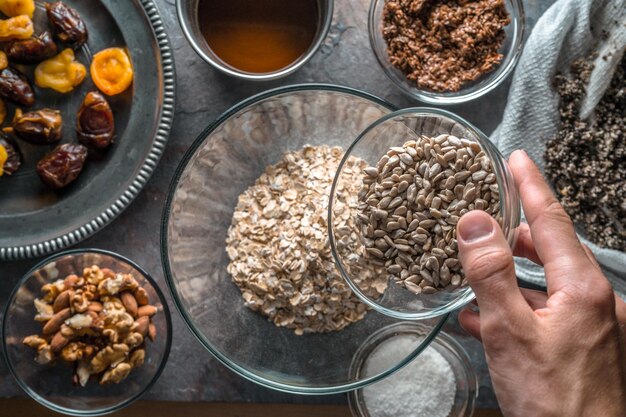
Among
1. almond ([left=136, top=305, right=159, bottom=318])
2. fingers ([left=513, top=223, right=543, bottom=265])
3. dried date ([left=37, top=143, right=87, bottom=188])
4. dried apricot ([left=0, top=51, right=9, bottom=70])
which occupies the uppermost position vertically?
dried apricot ([left=0, top=51, right=9, bottom=70])

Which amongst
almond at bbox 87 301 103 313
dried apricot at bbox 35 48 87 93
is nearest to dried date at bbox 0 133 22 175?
dried apricot at bbox 35 48 87 93

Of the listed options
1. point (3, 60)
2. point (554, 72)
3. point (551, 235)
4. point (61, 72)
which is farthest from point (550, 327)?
point (3, 60)

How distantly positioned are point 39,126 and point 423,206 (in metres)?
0.97

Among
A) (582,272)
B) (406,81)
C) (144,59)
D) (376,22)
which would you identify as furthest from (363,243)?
(144,59)

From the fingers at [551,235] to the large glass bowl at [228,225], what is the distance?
41 centimetres

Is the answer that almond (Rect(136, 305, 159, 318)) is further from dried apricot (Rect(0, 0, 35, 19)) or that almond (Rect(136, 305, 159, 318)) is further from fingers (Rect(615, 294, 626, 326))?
fingers (Rect(615, 294, 626, 326))

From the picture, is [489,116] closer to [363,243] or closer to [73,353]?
[363,243]

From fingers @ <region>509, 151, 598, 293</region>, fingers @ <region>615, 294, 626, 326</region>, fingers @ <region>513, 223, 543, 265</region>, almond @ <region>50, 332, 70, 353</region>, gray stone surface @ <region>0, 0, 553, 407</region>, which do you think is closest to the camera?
fingers @ <region>509, 151, 598, 293</region>

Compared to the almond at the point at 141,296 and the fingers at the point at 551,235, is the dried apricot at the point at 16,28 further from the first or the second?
the fingers at the point at 551,235

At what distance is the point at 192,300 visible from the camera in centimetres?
172

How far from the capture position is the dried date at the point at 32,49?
1748 millimetres

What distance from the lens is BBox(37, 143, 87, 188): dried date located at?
174cm

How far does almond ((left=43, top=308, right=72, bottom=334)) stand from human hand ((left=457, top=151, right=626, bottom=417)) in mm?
994

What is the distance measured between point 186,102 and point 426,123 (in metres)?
0.70
